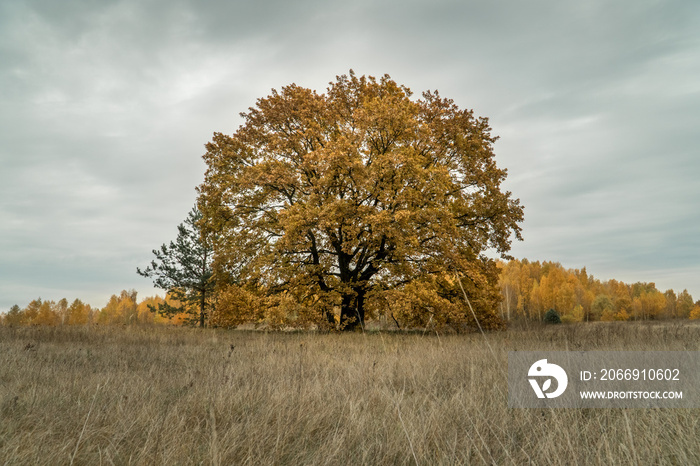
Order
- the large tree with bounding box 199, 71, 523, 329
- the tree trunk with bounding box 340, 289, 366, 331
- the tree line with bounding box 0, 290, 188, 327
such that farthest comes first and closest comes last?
1. the tree line with bounding box 0, 290, 188, 327
2. the tree trunk with bounding box 340, 289, 366, 331
3. the large tree with bounding box 199, 71, 523, 329

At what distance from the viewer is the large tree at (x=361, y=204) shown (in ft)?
43.3

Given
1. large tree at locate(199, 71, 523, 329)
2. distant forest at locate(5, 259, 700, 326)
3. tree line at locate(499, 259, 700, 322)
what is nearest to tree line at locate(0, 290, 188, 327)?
distant forest at locate(5, 259, 700, 326)

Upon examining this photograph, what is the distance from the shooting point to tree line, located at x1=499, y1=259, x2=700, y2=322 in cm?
7175

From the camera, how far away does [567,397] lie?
376cm

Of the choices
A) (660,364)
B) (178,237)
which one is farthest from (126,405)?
(178,237)

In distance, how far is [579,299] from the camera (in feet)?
261

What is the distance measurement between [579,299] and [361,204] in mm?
80714

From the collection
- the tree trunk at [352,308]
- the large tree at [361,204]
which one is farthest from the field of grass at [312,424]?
the tree trunk at [352,308]

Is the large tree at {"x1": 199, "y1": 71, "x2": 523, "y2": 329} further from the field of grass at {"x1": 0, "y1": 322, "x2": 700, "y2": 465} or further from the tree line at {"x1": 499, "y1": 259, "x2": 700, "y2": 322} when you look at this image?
the tree line at {"x1": 499, "y1": 259, "x2": 700, "y2": 322}

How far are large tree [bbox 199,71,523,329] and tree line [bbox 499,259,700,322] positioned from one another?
52.3 meters

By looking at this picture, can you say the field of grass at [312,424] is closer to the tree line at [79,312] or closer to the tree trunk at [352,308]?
the tree trunk at [352,308]

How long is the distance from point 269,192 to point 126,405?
12.9m

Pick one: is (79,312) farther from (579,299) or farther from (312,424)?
(579,299)

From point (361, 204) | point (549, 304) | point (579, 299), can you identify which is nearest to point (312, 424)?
point (361, 204)
